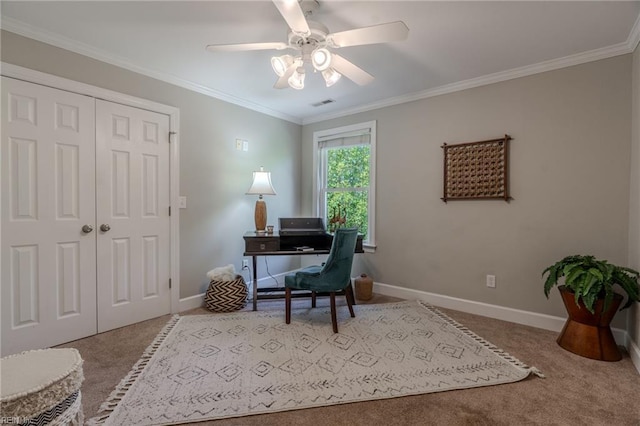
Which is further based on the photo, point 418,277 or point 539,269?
point 418,277

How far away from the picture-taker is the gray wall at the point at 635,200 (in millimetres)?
2062

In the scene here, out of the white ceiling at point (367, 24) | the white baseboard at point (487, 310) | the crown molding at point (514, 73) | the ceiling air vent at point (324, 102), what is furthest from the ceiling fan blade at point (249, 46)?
the white baseboard at point (487, 310)

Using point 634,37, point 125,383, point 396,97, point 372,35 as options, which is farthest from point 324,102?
point 125,383

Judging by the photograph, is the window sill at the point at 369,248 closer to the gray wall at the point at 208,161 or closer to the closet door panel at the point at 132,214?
the gray wall at the point at 208,161

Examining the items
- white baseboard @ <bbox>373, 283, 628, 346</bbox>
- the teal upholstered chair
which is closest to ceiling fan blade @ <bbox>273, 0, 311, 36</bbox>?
the teal upholstered chair

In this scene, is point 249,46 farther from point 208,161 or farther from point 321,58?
point 208,161

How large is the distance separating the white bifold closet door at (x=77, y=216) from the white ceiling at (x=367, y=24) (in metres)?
0.47

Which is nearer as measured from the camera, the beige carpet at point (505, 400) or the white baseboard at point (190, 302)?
the beige carpet at point (505, 400)

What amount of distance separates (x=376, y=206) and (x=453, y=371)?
2069mm

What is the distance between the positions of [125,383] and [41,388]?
759mm

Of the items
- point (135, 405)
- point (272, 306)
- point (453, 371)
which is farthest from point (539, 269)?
point (135, 405)

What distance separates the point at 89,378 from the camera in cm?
183

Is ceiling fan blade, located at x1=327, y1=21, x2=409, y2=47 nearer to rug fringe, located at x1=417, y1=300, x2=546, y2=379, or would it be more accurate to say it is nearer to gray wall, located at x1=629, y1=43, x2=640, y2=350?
gray wall, located at x1=629, y1=43, x2=640, y2=350

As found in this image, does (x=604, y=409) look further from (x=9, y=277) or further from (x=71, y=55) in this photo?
(x=71, y=55)
